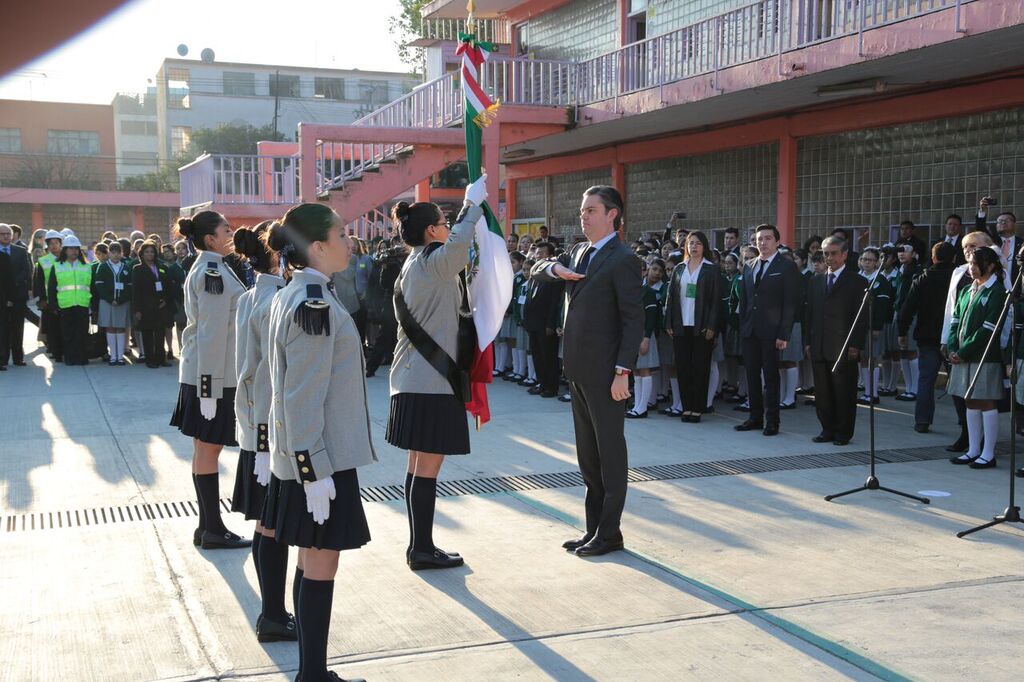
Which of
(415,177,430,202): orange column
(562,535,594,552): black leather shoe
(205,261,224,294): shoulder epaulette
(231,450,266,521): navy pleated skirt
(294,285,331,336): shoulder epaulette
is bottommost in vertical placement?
(562,535,594,552): black leather shoe

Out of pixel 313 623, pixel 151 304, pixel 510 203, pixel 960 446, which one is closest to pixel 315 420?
pixel 313 623

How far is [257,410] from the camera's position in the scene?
4.12m

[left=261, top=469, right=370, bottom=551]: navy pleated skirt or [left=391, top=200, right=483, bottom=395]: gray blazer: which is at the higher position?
[left=391, top=200, right=483, bottom=395]: gray blazer

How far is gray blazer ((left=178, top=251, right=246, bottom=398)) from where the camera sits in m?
5.18

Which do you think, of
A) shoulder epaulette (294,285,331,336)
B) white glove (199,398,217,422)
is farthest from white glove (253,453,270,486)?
white glove (199,398,217,422)

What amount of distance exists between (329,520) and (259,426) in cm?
95

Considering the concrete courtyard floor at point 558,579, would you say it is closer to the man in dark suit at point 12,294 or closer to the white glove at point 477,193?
the white glove at point 477,193

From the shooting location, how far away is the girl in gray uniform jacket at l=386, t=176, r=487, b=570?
502cm

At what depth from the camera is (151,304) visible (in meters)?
14.1

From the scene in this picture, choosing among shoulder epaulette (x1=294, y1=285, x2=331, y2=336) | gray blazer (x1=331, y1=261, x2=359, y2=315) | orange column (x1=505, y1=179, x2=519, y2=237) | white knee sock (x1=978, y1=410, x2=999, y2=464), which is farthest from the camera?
orange column (x1=505, y1=179, x2=519, y2=237)

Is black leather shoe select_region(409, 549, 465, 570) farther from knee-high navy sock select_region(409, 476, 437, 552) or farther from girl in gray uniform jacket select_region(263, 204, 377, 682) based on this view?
girl in gray uniform jacket select_region(263, 204, 377, 682)

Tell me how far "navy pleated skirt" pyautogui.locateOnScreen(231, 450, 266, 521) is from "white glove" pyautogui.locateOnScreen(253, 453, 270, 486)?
0.26m

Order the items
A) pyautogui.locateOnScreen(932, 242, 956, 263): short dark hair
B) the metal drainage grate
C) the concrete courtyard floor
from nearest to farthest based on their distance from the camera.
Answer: the concrete courtyard floor, the metal drainage grate, pyautogui.locateOnScreen(932, 242, 956, 263): short dark hair

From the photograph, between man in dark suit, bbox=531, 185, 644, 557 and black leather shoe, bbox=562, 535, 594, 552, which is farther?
black leather shoe, bbox=562, 535, 594, 552
